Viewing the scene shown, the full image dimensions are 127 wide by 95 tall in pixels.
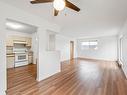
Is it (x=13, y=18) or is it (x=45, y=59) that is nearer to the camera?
(x=13, y=18)

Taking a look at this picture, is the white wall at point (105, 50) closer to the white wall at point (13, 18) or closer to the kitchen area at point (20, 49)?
the kitchen area at point (20, 49)

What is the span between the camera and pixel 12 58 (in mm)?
5395

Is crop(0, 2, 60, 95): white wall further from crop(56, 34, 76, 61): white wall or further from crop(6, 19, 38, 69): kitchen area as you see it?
crop(56, 34, 76, 61): white wall

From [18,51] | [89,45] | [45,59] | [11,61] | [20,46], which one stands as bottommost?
[11,61]

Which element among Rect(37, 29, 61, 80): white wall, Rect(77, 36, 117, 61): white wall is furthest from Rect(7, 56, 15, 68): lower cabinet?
Rect(77, 36, 117, 61): white wall

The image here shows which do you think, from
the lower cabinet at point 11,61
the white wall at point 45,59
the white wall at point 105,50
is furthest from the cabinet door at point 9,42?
the white wall at point 105,50

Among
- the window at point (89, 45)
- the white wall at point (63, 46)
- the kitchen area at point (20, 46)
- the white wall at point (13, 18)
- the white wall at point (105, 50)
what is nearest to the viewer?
the white wall at point (13, 18)

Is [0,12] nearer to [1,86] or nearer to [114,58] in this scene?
[1,86]

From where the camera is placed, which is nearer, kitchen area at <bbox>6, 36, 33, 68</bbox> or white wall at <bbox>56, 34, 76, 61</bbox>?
kitchen area at <bbox>6, 36, 33, 68</bbox>

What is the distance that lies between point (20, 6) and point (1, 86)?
84.9 inches

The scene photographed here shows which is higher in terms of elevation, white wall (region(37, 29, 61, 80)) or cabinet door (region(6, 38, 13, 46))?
cabinet door (region(6, 38, 13, 46))

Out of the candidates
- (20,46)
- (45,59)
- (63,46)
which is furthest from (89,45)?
(45,59)

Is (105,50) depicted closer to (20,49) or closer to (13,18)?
(20,49)

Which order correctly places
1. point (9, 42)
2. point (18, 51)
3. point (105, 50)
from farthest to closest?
point (105, 50)
point (18, 51)
point (9, 42)
